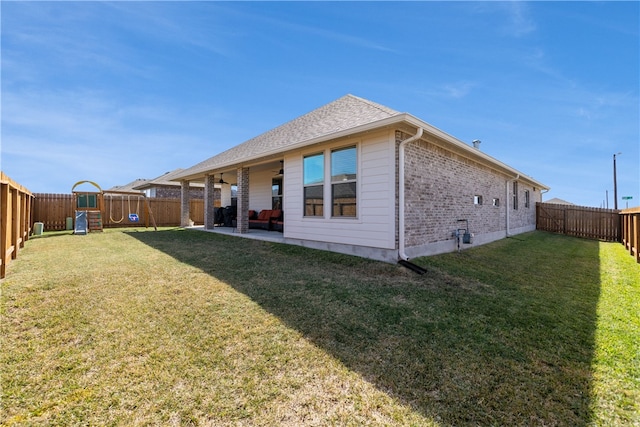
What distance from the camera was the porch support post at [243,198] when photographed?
33.4 ft

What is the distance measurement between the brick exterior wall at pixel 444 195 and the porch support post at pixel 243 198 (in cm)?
621

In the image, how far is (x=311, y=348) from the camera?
276 centimetres

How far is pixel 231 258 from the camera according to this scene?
6.74 metres

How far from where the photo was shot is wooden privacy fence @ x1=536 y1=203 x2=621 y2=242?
43.9 feet

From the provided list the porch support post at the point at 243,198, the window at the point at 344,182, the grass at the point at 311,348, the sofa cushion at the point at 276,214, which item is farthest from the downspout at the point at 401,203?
the sofa cushion at the point at 276,214

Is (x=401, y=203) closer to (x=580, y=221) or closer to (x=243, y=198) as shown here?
(x=243, y=198)

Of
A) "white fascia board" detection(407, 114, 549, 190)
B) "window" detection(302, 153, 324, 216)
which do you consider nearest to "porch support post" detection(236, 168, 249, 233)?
"window" detection(302, 153, 324, 216)

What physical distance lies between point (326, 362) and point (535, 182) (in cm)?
1758

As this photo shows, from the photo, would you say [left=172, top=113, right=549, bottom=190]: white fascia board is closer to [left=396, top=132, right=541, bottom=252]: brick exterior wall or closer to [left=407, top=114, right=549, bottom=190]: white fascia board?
[left=407, top=114, right=549, bottom=190]: white fascia board

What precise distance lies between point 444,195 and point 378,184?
263 cm

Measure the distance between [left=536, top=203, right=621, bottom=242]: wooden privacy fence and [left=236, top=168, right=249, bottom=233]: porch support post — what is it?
56.0 ft

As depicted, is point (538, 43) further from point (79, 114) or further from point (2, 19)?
point (79, 114)

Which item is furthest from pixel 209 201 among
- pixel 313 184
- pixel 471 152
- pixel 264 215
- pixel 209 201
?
pixel 471 152

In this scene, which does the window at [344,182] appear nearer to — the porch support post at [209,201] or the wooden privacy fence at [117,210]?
the porch support post at [209,201]
